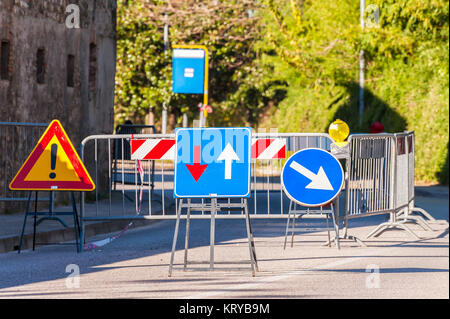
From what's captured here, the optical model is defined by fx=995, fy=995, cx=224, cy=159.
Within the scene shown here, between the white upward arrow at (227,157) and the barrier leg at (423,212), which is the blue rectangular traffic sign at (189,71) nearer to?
the barrier leg at (423,212)

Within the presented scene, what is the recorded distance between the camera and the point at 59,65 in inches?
684

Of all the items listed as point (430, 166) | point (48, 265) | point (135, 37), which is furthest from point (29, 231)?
point (135, 37)

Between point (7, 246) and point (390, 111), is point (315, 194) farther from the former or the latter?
point (390, 111)

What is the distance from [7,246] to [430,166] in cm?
1674

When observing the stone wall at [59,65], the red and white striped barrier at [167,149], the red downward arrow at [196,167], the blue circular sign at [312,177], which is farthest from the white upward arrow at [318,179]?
the stone wall at [59,65]

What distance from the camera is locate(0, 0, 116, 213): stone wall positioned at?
15.9 metres

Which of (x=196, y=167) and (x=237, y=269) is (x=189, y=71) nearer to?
(x=196, y=167)

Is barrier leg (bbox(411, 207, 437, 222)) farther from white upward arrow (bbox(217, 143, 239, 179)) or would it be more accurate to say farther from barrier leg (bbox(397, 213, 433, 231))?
white upward arrow (bbox(217, 143, 239, 179))

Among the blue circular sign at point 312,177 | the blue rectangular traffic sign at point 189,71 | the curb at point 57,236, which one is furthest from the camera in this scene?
the blue rectangular traffic sign at point 189,71

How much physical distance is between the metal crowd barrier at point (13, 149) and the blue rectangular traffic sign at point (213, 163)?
224 inches

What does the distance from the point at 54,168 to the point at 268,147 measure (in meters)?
2.87

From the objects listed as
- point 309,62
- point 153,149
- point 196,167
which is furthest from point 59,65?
point 309,62

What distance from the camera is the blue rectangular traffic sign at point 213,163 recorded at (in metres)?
10.1

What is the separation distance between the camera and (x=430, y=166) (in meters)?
26.7
